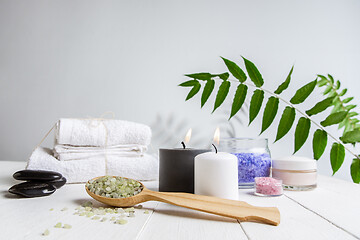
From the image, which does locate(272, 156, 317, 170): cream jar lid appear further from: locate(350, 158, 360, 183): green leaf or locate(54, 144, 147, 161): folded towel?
locate(54, 144, 147, 161): folded towel

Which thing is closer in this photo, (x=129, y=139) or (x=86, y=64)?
(x=129, y=139)

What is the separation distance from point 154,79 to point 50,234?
3.00 ft

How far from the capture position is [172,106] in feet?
4.01

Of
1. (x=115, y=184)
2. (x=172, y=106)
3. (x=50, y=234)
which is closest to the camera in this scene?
(x=50, y=234)

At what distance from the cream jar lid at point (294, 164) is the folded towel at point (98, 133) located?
0.39 metres

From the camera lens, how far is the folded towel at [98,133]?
81cm

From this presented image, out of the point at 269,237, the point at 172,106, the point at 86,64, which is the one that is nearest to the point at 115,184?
the point at 269,237

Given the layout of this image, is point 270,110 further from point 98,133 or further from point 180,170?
point 98,133

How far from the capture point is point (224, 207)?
48 cm

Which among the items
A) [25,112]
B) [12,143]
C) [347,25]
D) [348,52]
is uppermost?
[347,25]

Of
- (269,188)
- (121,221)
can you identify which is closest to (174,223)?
(121,221)

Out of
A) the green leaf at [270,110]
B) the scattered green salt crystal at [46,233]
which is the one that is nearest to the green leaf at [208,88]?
the green leaf at [270,110]

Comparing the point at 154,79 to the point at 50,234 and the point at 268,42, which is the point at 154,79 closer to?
the point at 268,42

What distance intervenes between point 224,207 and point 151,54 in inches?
34.9
